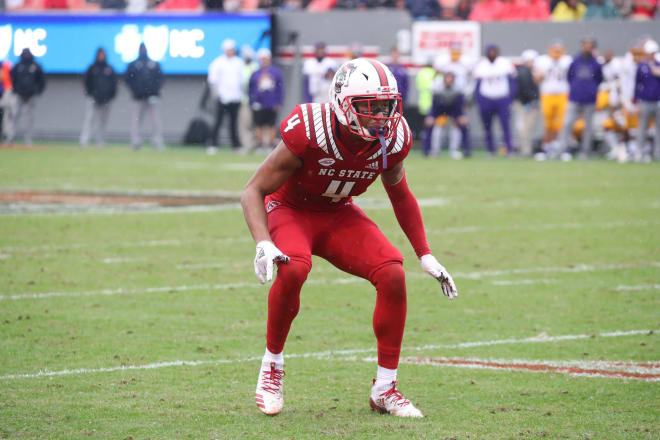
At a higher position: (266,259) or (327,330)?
(266,259)

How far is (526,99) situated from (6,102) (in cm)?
1095

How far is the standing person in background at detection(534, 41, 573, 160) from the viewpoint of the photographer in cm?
2092

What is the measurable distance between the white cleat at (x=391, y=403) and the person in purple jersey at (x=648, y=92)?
15.7 m

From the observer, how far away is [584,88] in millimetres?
20047

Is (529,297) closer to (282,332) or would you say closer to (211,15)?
(282,332)

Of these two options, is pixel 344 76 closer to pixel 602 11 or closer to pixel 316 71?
pixel 316 71

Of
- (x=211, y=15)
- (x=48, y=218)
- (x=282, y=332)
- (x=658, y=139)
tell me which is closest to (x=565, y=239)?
(x=48, y=218)

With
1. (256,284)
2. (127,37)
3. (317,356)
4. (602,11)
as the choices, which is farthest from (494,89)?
(317,356)

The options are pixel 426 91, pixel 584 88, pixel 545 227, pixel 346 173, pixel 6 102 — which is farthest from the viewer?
pixel 6 102

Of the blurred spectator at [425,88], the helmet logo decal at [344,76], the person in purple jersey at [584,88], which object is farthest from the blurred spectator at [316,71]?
the helmet logo decal at [344,76]

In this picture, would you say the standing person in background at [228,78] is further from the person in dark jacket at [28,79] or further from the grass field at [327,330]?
the grass field at [327,330]

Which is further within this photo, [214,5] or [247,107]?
[214,5]

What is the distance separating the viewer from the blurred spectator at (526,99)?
70.5ft

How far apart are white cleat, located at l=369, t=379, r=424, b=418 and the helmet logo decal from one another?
1.34 metres
